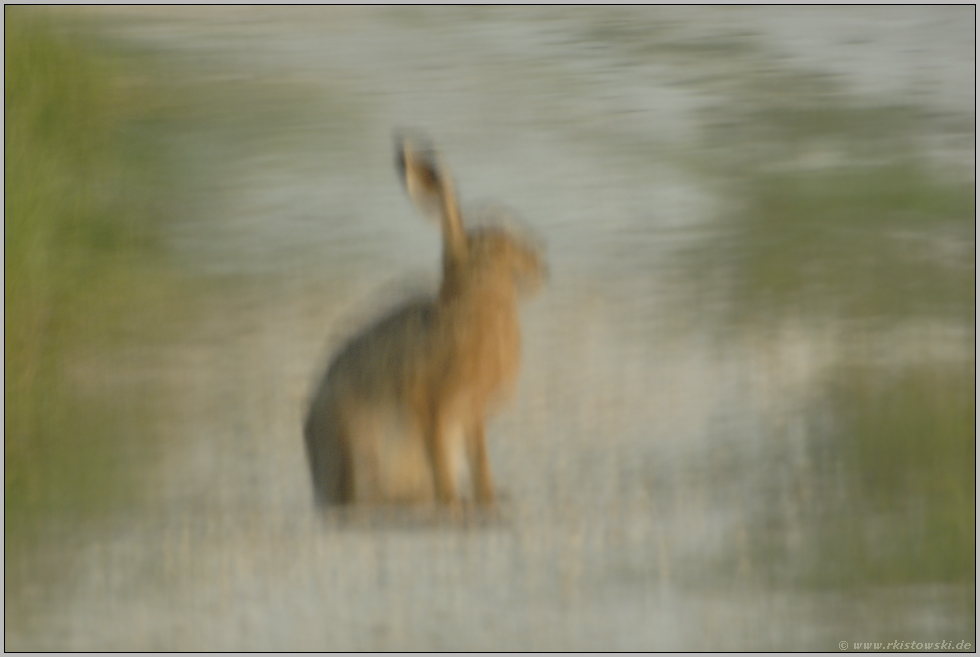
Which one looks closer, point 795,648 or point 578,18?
point 795,648

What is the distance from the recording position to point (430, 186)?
1200mm

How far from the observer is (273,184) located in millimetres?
1203

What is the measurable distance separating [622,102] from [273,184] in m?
0.44

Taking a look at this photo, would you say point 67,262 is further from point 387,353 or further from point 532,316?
Answer: point 532,316

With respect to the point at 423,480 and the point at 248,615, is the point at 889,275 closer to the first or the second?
the point at 423,480

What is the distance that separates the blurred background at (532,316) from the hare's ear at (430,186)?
0.05 feet

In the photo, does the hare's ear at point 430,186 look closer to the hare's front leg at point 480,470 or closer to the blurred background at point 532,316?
the blurred background at point 532,316

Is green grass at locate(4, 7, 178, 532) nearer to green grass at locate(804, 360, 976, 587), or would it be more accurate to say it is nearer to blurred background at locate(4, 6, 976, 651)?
blurred background at locate(4, 6, 976, 651)

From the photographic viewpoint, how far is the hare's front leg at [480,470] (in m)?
1.14

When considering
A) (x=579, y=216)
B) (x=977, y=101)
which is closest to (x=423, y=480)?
(x=579, y=216)

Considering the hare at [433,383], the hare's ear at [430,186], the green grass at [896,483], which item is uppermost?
the hare's ear at [430,186]

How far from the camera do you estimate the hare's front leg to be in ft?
3.73

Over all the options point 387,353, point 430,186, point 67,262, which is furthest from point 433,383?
point 67,262

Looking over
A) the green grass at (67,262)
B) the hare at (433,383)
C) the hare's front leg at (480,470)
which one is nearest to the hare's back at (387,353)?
the hare at (433,383)
